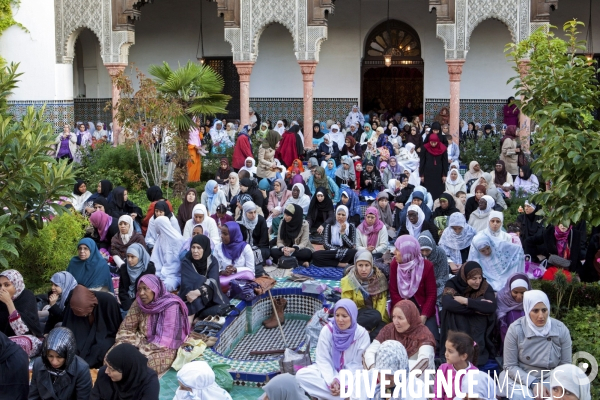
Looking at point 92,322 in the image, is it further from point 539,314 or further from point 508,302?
point 539,314

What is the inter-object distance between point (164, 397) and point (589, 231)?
16.1 ft

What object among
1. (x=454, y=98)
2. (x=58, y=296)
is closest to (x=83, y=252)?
(x=58, y=296)

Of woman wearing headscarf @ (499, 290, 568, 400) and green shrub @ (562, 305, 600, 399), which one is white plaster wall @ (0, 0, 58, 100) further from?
woman wearing headscarf @ (499, 290, 568, 400)

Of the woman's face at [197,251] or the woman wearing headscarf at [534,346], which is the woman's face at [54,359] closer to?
the woman's face at [197,251]

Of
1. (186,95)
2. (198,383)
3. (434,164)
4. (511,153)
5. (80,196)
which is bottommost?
(198,383)

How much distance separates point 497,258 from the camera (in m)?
7.29

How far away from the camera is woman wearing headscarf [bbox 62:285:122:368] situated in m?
5.79

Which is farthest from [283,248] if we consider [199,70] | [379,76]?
[379,76]

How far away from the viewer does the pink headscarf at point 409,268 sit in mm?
6188

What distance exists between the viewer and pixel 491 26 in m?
15.6

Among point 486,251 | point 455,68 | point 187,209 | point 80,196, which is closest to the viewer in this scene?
point 486,251

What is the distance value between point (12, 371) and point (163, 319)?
139cm

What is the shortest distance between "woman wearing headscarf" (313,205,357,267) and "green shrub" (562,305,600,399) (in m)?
2.87

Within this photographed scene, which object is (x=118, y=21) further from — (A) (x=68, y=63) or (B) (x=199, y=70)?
(B) (x=199, y=70)
